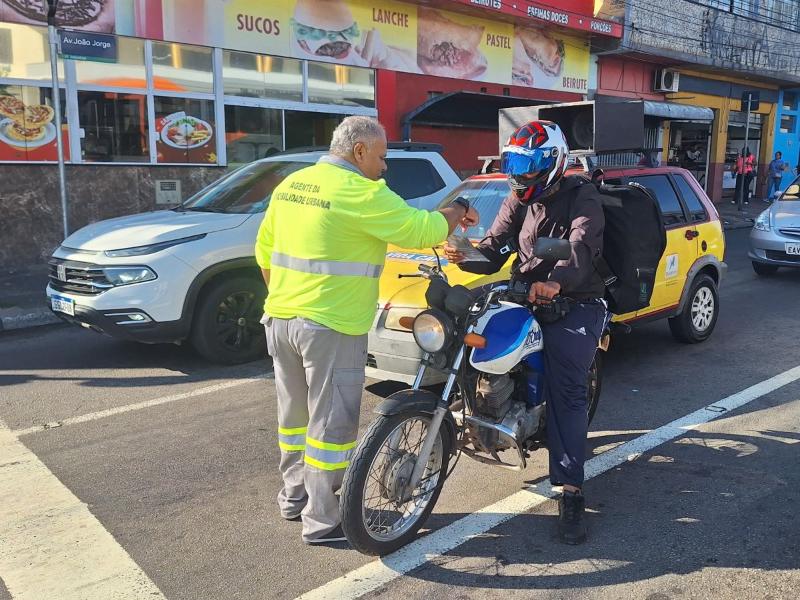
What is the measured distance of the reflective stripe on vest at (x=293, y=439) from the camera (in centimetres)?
352

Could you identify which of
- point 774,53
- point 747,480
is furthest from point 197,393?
point 774,53

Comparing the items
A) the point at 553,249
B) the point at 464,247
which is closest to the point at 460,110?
the point at 464,247

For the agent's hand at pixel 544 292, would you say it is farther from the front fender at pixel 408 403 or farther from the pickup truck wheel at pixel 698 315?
the pickup truck wheel at pixel 698 315

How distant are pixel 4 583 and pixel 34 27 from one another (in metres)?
10.1

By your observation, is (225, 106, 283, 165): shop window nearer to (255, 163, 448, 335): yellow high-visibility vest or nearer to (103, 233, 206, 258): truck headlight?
(103, 233, 206, 258): truck headlight

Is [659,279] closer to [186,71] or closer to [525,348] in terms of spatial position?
[525,348]

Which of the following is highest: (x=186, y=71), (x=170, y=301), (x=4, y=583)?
(x=186, y=71)

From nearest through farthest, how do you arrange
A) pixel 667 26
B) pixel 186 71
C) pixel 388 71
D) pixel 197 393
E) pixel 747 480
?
pixel 747 480
pixel 197 393
pixel 186 71
pixel 388 71
pixel 667 26

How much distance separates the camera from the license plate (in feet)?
19.7

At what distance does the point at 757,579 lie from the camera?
10.2 feet

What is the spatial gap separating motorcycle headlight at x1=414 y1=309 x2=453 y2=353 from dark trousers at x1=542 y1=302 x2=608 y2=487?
25.4 inches

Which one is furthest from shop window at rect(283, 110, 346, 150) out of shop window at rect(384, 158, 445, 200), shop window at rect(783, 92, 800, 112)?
shop window at rect(783, 92, 800, 112)

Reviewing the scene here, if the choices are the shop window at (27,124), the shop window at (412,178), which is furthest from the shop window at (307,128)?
the shop window at (412,178)

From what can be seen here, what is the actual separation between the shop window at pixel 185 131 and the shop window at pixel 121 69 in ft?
1.62
